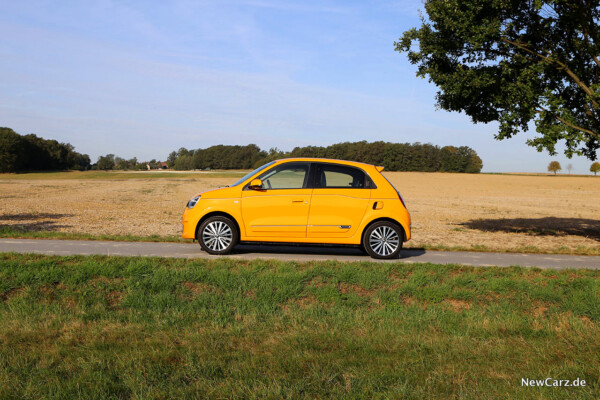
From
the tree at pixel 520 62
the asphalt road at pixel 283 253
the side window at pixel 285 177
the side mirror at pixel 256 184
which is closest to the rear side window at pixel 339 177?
the side window at pixel 285 177

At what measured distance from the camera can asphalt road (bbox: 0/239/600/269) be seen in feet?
31.7

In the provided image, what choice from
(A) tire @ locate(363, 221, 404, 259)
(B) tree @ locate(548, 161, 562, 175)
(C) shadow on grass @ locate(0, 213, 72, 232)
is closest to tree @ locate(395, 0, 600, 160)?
(A) tire @ locate(363, 221, 404, 259)

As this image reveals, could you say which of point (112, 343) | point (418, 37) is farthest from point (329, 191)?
point (418, 37)

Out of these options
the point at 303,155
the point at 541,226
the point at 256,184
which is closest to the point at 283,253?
the point at 256,184

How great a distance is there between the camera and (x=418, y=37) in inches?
651

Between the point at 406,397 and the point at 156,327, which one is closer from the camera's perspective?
the point at 406,397

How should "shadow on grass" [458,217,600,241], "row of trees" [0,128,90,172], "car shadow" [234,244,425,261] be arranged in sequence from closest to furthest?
1. "car shadow" [234,244,425,261]
2. "shadow on grass" [458,217,600,241]
3. "row of trees" [0,128,90,172]

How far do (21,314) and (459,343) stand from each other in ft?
18.3

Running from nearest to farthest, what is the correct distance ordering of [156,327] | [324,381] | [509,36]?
[324,381] < [156,327] < [509,36]

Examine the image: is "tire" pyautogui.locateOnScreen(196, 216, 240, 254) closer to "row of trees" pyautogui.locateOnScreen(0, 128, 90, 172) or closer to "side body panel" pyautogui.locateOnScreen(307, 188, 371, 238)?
"side body panel" pyautogui.locateOnScreen(307, 188, 371, 238)

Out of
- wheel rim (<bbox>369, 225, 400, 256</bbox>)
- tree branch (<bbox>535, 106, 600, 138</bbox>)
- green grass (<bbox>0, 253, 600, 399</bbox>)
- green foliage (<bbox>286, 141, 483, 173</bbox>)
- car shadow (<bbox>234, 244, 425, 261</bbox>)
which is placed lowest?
green grass (<bbox>0, 253, 600, 399</bbox>)

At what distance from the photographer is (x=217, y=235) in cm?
978

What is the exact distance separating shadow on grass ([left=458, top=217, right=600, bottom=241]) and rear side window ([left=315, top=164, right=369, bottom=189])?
11221mm

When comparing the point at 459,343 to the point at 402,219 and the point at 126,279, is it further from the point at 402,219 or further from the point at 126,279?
the point at 126,279
